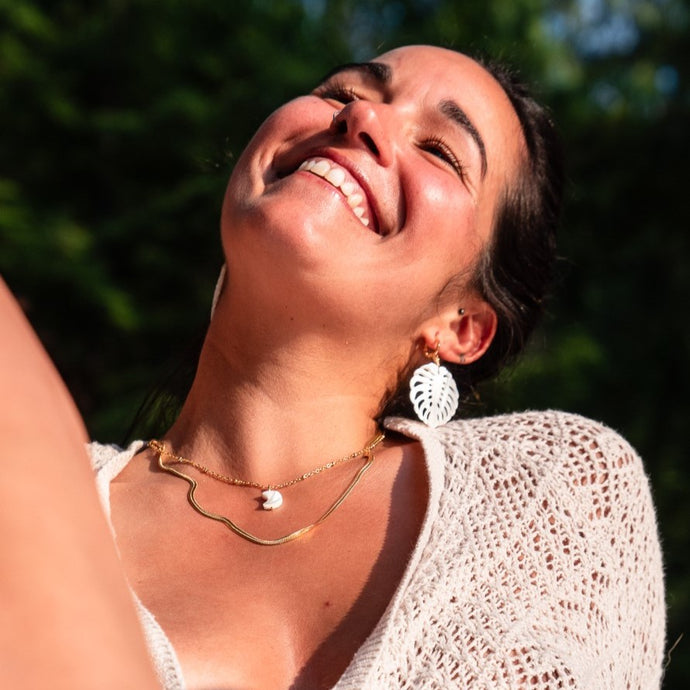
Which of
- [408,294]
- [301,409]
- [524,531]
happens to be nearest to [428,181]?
[408,294]

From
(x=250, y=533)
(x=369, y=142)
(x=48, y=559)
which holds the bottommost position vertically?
(x=250, y=533)

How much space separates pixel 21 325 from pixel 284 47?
4.97 m

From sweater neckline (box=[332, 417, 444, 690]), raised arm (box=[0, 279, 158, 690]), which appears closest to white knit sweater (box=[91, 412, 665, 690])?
sweater neckline (box=[332, 417, 444, 690])

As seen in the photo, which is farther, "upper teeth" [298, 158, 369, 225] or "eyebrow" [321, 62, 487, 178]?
"eyebrow" [321, 62, 487, 178]

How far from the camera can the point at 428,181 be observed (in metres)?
2.01

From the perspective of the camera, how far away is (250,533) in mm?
1875

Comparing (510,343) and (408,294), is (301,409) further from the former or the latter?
(510,343)

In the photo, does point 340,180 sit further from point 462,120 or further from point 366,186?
point 462,120

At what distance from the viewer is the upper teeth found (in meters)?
1.95

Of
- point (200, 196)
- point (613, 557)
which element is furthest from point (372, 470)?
point (200, 196)

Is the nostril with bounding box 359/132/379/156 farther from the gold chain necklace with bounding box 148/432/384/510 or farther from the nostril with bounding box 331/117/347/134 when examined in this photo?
the gold chain necklace with bounding box 148/432/384/510

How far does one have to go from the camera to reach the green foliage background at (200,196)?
4945 mm

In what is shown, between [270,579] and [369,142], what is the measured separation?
2.69 feet

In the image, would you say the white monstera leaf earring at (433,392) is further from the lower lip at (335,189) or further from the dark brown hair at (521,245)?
the lower lip at (335,189)
